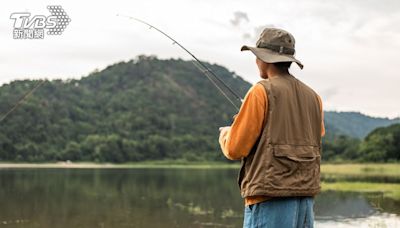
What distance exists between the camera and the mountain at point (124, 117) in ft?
260

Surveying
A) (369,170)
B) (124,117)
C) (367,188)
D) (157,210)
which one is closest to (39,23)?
(157,210)

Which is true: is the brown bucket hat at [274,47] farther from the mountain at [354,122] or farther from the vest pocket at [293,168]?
the mountain at [354,122]

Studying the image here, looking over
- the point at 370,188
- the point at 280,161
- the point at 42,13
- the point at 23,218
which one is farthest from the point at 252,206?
the point at 370,188

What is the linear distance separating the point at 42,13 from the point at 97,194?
2156cm

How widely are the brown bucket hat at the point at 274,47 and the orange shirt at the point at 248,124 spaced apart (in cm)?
19

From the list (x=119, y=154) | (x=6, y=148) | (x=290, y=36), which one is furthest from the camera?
(x=119, y=154)

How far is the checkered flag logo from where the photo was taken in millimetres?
5223

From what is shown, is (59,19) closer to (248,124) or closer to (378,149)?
(248,124)

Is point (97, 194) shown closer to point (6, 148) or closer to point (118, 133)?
point (6, 148)

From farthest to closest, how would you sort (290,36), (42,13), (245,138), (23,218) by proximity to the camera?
(23,218), (42,13), (290,36), (245,138)

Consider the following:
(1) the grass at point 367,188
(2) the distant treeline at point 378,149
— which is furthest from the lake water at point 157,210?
(2) the distant treeline at point 378,149

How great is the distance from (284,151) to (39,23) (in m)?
3.64

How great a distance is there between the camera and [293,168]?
272cm

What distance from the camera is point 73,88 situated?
318 ft
